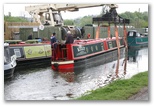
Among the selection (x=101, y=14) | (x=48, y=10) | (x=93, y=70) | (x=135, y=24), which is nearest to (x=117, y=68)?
(x=93, y=70)

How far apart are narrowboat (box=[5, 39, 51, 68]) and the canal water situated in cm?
33

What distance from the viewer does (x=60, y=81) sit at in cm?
783

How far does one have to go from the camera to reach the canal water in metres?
6.52

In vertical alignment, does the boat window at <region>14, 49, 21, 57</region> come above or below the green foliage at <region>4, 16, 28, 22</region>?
below

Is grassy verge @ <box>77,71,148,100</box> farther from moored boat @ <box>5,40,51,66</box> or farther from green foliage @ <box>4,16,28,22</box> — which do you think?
moored boat @ <box>5,40,51,66</box>

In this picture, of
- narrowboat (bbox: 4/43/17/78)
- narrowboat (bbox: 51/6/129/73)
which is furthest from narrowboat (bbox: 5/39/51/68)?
narrowboat (bbox: 4/43/17/78)

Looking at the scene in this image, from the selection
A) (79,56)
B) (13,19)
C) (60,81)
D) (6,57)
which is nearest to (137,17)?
(60,81)

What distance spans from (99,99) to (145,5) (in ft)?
5.69

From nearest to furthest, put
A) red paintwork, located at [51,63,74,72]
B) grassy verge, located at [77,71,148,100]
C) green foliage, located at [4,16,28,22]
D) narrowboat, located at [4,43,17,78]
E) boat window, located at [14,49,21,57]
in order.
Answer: grassy verge, located at [77,71,148,100] → green foliage, located at [4,16,28,22] → narrowboat, located at [4,43,17,78] → red paintwork, located at [51,63,74,72] → boat window, located at [14,49,21,57]

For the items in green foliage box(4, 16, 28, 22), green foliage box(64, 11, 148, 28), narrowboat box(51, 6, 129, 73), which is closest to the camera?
green foliage box(4, 16, 28, 22)

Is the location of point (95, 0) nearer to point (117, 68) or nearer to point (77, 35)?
point (117, 68)

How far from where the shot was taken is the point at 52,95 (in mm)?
6523

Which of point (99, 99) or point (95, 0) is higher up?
point (95, 0)

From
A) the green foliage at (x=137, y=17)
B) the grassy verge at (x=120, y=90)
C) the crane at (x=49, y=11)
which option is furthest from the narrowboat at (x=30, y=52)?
the grassy verge at (x=120, y=90)
